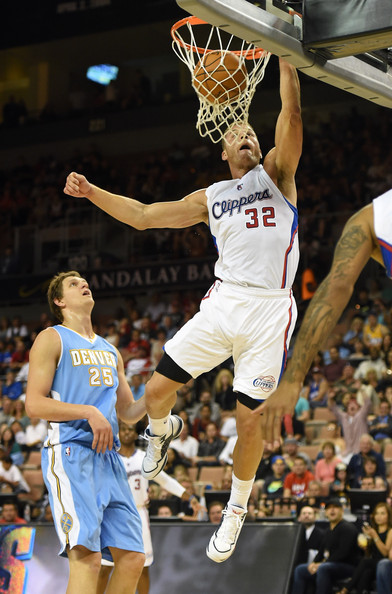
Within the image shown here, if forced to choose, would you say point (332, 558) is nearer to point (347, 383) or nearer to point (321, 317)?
point (347, 383)

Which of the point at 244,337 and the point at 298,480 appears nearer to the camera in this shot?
the point at 244,337

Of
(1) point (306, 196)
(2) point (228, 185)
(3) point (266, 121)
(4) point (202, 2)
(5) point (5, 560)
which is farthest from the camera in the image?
(3) point (266, 121)

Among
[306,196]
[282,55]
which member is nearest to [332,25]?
[282,55]

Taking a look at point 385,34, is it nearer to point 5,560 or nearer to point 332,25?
point 332,25

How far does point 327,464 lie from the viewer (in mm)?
11820

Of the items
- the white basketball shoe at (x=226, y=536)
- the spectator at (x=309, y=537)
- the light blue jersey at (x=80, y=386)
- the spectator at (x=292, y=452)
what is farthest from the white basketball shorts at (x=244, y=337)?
the spectator at (x=292, y=452)

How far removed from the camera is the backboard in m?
4.51

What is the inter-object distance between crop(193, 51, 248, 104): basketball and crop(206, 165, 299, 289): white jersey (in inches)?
22.4

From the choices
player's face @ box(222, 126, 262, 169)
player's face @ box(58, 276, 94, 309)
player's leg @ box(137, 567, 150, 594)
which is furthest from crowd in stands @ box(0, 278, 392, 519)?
player's face @ box(222, 126, 262, 169)

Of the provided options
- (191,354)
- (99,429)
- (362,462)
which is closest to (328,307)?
(191,354)

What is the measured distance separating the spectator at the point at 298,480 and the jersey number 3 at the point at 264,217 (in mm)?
6538

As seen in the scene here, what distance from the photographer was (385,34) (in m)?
4.73

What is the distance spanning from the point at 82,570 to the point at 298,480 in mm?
6560

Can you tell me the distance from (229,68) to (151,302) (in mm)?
15069
